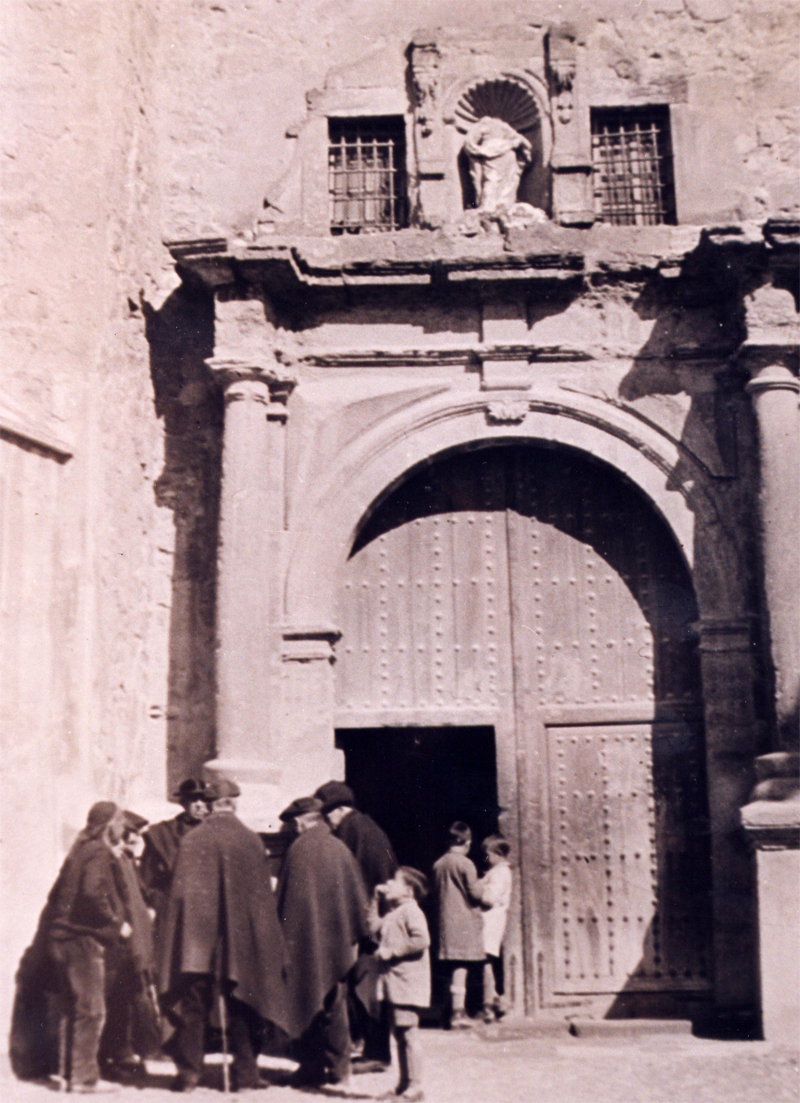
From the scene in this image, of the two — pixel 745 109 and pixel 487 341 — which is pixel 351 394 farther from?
pixel 745 109

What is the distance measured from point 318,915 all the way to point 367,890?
807 millimetres

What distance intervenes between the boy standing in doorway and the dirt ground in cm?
26

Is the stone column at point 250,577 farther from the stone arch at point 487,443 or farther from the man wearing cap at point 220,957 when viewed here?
the man wearing cap at point 220,957

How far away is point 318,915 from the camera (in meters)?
6.04

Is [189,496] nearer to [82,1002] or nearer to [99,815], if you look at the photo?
[99,815]

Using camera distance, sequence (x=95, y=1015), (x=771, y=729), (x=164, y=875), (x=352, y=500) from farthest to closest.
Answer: (x=352, y=500)
(x=771, y=729)
(x=164, y=875)
(x=95, y=1015)


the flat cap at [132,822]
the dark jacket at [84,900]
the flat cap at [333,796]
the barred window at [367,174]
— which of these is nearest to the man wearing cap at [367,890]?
the flat cap at [333,796]

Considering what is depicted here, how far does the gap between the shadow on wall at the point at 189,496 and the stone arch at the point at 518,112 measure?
2.01 meters

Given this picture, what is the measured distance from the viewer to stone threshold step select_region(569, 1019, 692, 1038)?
7.22 m

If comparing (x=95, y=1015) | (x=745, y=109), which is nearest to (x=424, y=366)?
(x=745, y=109)

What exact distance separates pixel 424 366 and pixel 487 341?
410mm

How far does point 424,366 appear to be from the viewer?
8.20 meters

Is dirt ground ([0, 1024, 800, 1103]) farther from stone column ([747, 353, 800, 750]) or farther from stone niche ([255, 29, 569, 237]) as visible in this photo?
stone niche ([255, 29, 569, 237])

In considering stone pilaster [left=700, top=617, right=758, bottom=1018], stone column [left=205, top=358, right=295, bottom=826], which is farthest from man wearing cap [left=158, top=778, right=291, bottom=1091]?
stone pilaster [left=700, top=617, right=758, bottom=1018]
